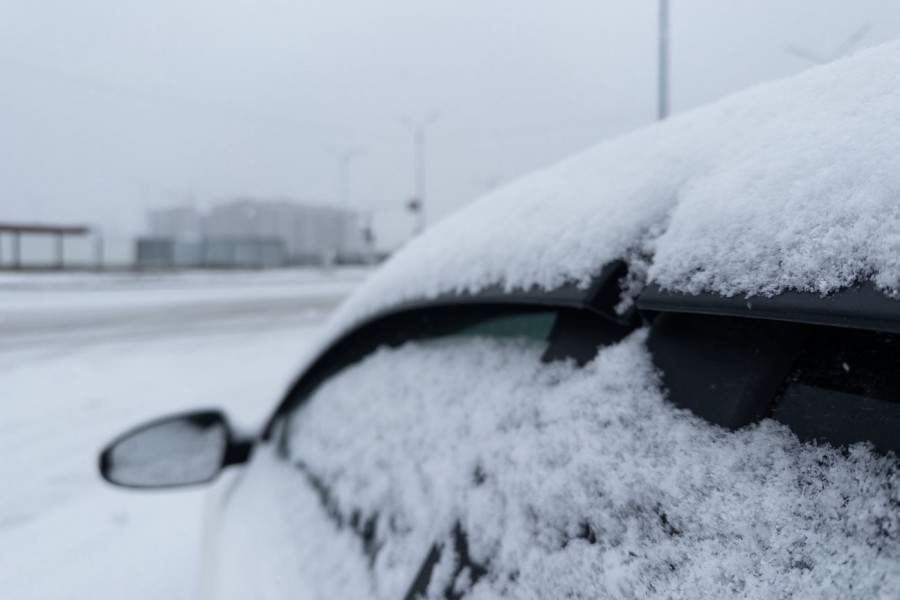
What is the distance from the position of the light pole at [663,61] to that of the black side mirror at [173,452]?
10604 millimetres

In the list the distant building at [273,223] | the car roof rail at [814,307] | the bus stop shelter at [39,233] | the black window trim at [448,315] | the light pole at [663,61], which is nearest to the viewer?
the car roof rail at [814,307]

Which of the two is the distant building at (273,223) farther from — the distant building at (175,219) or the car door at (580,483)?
the car door at (580,483)

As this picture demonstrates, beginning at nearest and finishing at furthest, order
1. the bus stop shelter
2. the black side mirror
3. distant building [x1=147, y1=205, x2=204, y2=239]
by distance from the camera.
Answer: the black side mirror
the bus stop shelter
distant building [x1=147, y1=205, x2=204, y2=239]

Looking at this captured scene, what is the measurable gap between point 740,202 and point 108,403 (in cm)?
707

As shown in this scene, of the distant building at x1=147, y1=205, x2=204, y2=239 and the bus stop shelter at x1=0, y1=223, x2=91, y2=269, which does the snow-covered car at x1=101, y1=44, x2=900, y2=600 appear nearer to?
the bus stop shelter at x1=0, y1=223, x2=91, y2=269

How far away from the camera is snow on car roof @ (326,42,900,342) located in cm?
51

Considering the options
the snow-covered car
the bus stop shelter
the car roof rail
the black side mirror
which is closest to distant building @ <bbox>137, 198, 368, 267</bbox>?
the bus stop shelter

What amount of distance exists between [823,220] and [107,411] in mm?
6807

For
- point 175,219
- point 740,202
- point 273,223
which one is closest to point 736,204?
point 740,202

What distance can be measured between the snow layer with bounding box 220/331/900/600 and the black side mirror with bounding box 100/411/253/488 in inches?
25.4

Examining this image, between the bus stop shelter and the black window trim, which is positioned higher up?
the bus stop shelter

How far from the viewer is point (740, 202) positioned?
24.4 inches

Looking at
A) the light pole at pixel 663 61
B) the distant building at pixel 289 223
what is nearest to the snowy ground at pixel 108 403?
the light pole at pixel 663 61

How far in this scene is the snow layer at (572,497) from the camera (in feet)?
1.63
